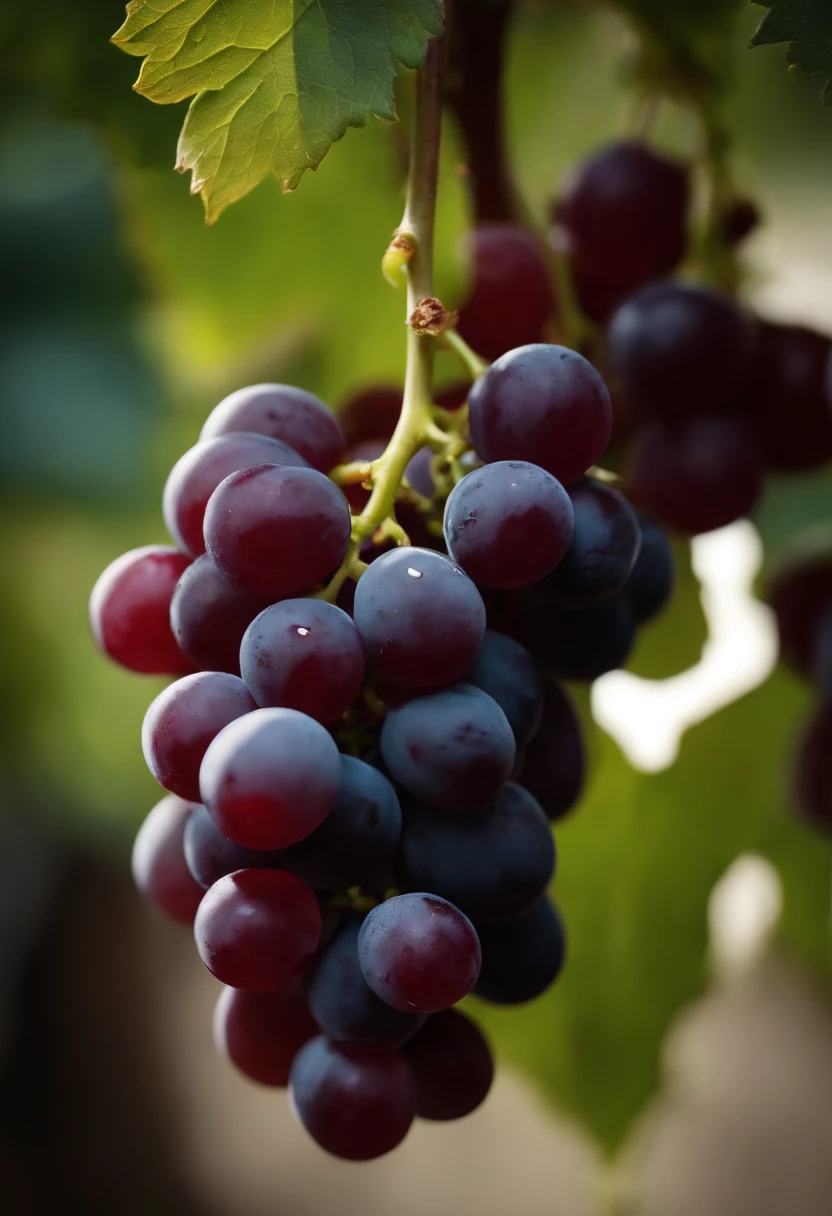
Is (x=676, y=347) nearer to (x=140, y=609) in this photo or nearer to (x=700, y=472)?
(x=700, y=472)

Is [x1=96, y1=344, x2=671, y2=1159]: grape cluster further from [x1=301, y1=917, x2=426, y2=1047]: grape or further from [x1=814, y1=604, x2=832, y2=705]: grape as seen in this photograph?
[x1=814, y1=604, x2=832, y2=705]: grape

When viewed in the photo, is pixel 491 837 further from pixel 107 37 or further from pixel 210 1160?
pixel 210 1160

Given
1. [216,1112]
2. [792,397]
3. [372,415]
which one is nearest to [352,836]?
[372,415]

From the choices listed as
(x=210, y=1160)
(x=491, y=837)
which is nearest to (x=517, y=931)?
(x=491, y=837)

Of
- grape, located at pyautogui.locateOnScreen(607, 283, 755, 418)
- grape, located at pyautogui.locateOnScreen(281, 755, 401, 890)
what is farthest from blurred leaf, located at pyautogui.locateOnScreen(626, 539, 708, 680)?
grape, located at pyautogui.locateOnScreen(281, 755, 401, 890)

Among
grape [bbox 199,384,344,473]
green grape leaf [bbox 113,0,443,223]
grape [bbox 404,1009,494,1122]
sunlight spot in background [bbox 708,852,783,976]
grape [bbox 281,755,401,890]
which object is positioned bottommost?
sunlight spot in background [bbox 708,852,783,976]

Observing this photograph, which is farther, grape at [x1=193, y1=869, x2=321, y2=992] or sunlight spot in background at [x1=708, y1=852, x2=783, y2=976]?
sunlight spot in background at [x1=708, y1=852, x2=783, y2=976]

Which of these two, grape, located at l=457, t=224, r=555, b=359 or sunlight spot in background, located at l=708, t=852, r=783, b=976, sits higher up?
grape, located at l=457, t=224, r=555, b=359
